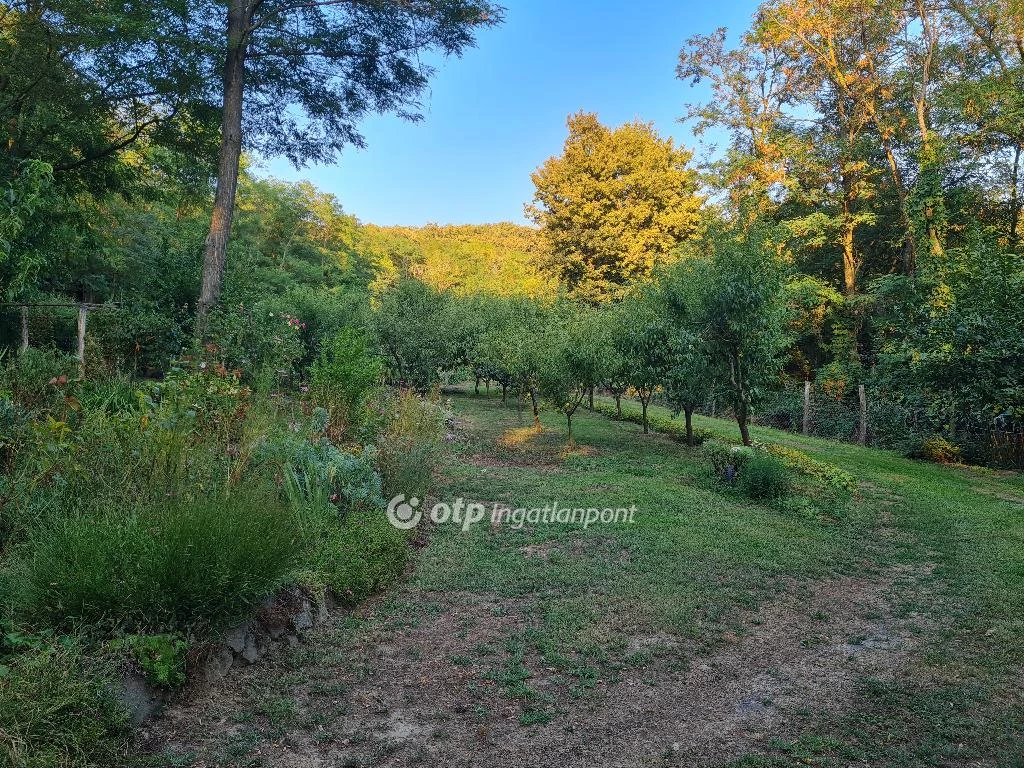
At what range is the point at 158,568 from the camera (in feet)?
8.96

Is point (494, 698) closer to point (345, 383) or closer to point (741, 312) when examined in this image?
point (345, 383)

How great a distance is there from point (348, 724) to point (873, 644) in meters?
3.36

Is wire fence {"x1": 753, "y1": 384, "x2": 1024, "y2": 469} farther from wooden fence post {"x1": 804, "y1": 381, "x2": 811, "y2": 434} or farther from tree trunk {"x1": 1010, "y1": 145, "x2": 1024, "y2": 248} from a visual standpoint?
tree trunk {"x1": 1010, "y1": 145, "x2": 1024, "y2": 248}

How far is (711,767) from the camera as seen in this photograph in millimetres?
2449

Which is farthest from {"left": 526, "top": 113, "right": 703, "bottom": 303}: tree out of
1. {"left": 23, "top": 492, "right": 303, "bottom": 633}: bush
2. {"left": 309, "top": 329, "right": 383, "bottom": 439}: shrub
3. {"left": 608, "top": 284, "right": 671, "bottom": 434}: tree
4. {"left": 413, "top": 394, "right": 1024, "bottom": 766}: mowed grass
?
{"left": 23, "top": 492, "right": 303, "bottom": 633}: bush

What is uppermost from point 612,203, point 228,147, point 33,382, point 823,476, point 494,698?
point 612,203

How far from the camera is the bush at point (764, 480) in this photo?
24.6 feet

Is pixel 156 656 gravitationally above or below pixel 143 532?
below

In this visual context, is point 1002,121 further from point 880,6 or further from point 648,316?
point 648,316

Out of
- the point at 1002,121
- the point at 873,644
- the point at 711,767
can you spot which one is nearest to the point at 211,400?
the point at 711,767
